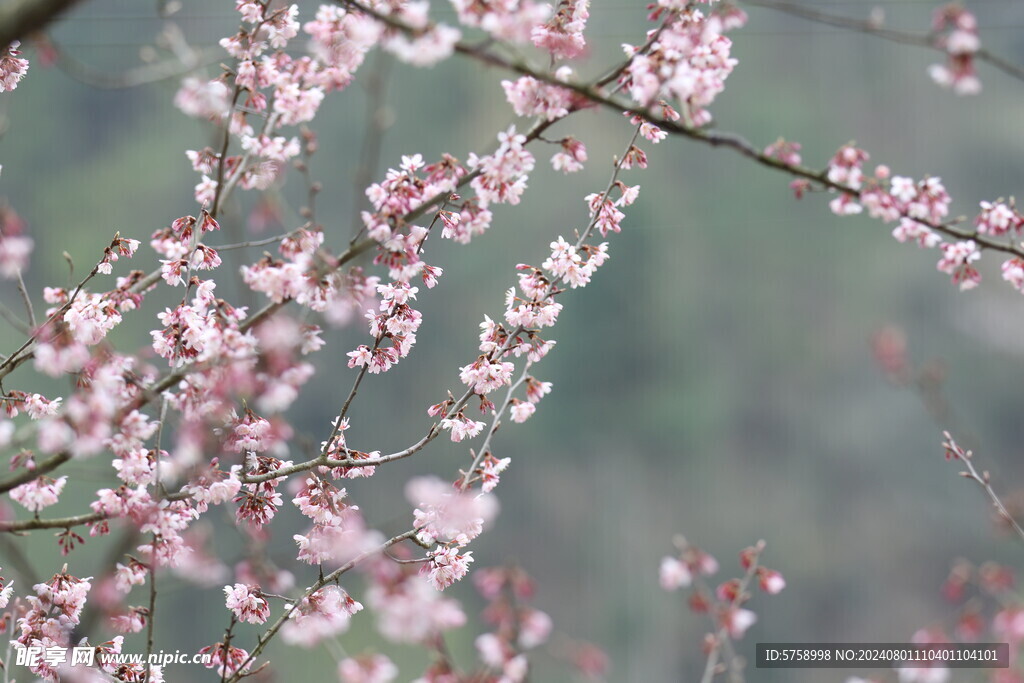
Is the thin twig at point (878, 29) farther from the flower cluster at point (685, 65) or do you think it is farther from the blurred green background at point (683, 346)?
the blurred green background at point (683, 346)

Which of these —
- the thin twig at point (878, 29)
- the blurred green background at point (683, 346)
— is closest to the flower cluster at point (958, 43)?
the thin twig at point (878, 29)

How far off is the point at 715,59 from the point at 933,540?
7.77 meters

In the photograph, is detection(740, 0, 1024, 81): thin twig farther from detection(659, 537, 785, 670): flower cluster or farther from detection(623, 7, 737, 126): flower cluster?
detection(659, 537, 785, 670): flower cluster

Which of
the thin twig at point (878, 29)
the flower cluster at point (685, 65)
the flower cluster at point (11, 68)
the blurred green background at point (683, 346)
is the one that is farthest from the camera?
the blurred green background at point (683, 346)

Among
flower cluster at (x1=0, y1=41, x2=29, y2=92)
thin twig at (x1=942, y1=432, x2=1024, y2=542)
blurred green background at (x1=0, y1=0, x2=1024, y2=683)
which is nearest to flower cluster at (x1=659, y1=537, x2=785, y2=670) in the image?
thin twig at (x1=942, y1=432, x2=1024, y2=542)

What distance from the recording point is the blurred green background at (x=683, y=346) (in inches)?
299

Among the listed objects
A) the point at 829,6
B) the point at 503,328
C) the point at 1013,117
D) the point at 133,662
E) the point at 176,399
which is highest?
the point at 829,6

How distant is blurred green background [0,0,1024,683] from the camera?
24.9 ft

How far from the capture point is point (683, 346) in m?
8.85

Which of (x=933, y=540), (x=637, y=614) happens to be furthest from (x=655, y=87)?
(x=933, y=540)

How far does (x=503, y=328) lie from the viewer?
5.16 ft

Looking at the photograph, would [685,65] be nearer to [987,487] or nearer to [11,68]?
[987,487]

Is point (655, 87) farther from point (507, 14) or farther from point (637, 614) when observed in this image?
point (637, 614)

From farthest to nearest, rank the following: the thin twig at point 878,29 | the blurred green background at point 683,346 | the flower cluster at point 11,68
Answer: the blurred green background at point 683,346 → the flower cluster at point 11,68 → the thin twig at point 878,29
